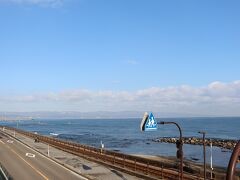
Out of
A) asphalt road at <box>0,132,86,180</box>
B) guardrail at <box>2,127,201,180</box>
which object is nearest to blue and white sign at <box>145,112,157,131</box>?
guardrail at <box>2,127,201,180</box>

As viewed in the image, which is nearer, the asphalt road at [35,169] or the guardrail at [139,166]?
the guardrail at [139,166]

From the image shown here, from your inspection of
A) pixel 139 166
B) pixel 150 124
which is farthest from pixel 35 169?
pixel 150 124

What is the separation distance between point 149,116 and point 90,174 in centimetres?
1631

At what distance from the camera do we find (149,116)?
1692 cm

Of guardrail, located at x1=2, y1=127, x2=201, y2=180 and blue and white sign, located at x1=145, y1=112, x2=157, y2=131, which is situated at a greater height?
blue and white sign, located at x1=145, y1=112, x2=157, y2=131

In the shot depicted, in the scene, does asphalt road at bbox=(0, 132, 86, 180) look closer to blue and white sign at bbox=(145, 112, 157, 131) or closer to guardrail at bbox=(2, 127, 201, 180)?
guardrail at bbox=(2, 127, 201, 180)

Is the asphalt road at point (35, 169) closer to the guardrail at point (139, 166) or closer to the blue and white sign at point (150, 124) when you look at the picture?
the guardrail at point (139, 166)

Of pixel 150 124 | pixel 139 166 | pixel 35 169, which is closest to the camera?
pixel 150 124

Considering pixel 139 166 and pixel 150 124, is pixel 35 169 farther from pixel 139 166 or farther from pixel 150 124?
pixel 150 124

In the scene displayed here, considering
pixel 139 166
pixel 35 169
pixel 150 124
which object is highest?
pixel 150 124

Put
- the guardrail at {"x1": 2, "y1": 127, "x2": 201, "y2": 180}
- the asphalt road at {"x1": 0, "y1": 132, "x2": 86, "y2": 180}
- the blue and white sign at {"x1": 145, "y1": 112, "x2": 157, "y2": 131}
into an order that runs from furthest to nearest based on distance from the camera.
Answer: the asphalt road at {"x1": 0, "y1": 132, "x2": 86, "y2": 180}, the guardrail at {"x1": 2, "y1": 127, "x2": 201, "y2": 180}, the blue and white sign at {"x1": 145, "y1": 112, "x2": 157, "y2": 131}

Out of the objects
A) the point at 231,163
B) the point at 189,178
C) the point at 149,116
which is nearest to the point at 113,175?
the point at 189,178

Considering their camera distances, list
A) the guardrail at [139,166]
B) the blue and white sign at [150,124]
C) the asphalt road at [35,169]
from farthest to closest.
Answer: the asphalt road at [35,169], the guardrail at [139,166], the blue and white sign at [150,124]

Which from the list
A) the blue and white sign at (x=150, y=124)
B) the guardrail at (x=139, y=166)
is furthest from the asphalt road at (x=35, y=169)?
the blue and white sign at (x=150, y=124)
